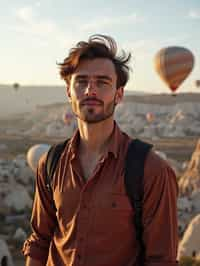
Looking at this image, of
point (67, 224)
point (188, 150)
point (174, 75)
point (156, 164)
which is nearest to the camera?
point (156, 164)

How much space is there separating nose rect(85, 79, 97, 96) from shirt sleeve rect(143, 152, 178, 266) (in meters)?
0.50

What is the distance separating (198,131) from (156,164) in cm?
6874

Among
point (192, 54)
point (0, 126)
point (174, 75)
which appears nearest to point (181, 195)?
point (174, 75)

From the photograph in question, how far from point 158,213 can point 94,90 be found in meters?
0.77

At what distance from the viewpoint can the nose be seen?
8.73 ft

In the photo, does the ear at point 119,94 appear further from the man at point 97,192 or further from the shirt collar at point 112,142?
the shirt collar at point 112,142

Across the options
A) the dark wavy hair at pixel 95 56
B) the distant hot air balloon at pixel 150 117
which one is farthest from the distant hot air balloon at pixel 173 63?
the distant hot air balloon at pixel 150 117

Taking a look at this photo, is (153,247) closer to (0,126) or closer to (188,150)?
(188,150)

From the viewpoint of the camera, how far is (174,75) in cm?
2572

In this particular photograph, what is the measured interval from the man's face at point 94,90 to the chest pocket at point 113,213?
0.49m

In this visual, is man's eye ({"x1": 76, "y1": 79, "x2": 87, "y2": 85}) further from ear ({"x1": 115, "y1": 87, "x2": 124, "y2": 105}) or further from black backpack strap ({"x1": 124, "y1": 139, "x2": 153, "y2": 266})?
black backpack strap ({"x1": 124, "y1": 139, "x2": 153, "y2": 266})

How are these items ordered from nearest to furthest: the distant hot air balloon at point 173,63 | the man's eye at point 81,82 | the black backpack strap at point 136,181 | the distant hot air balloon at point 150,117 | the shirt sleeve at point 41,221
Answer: the black backpack strap at point 136,181 → the man's eye at point 81,82 → the shirt sleeve at point 41,221 → the distant hot air balloon at point 173,63 → the distant hot air balloon at point 150,117

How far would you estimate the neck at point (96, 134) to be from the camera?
2.76 m

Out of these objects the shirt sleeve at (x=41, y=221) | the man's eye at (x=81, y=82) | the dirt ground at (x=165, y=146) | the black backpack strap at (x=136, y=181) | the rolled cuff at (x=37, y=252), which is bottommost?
the dirt ground at (x=165, y=146)
